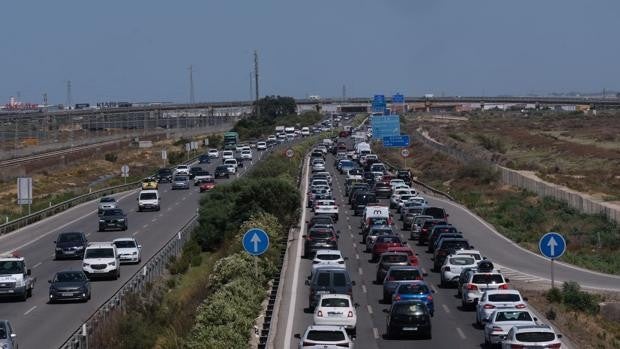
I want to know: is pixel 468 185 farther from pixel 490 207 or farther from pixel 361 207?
pixel 361 207

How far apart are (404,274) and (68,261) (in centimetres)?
1796

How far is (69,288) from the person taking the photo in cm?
3372

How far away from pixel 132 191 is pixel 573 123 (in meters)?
124

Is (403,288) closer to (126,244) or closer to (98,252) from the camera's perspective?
(98,252)

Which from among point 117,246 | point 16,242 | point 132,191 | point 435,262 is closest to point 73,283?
point 117,246

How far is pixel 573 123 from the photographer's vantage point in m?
195

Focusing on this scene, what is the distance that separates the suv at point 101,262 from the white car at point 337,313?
1389 centimetres

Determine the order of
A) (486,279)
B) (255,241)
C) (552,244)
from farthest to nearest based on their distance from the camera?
(486,279)
(552,244)
(255,241)

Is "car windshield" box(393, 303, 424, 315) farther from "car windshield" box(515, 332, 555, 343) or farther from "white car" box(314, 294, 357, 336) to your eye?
"car windshield" box(515, 332, 555, 343)

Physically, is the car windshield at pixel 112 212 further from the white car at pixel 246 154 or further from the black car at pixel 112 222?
the white car at pixel 246 154

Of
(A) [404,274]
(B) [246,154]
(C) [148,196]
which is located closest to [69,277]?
(A) [404,274]

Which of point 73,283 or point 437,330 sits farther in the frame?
point 73,283

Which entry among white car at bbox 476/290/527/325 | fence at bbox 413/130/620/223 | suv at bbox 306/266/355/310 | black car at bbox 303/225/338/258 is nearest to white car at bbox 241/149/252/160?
fence at bbox 413/130/620/223

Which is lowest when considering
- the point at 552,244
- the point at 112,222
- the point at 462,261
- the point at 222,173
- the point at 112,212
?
the point at 222,173
